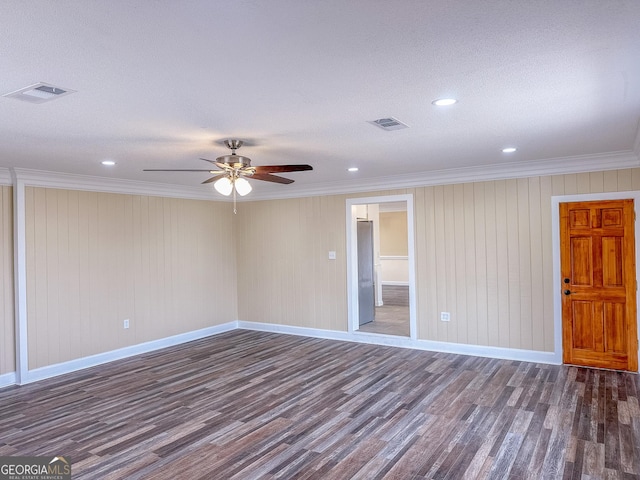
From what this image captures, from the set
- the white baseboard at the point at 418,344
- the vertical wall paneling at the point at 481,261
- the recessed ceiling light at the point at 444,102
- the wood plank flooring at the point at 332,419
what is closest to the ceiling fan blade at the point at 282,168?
the recessed ceiling light at the point at 444,102

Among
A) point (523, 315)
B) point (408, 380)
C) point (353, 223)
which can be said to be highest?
point (353, 223)

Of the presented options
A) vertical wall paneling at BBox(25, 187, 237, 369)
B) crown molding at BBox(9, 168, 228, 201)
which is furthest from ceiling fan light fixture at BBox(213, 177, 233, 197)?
vertical wall paneling at BBox(25, 187, 237, 369)

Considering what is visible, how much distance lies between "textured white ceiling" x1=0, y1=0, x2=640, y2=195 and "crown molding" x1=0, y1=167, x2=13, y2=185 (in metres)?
0.80

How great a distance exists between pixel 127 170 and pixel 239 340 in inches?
126

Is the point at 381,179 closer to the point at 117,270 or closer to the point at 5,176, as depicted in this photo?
the point at 117,270

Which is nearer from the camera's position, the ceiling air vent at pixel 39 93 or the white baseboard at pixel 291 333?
the ceiling air vent at pixel 39 93

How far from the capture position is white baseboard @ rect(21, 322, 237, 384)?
204 inches

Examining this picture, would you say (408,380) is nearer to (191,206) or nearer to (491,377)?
(491,377)

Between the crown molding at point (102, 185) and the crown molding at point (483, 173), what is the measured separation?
174cm

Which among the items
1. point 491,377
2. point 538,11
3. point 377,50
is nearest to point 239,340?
point 491,377

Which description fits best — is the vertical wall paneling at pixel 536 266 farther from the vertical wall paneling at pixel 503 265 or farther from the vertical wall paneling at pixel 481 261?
the vertical wall paneling at pixel 481 261

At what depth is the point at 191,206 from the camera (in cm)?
718

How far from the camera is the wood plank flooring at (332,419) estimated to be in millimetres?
2984

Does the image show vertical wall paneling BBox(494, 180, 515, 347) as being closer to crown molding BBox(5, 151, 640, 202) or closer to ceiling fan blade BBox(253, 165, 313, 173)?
crown molding BBox(5, 151, 640, 202)
